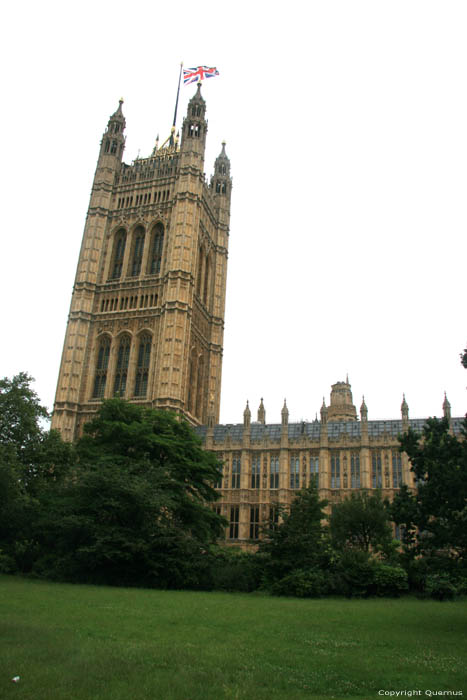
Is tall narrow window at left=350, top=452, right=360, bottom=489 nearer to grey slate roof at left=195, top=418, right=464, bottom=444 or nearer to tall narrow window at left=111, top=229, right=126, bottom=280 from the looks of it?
grey slate roof at left=195, top=418, right=464, bottom=444

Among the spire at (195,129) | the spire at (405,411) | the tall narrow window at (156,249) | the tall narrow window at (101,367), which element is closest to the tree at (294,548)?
the spire at (405,411)

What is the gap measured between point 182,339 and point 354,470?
19233mm

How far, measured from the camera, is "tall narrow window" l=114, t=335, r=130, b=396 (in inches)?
2114

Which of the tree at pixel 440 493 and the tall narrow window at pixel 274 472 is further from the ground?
the tall narrow window at pixel 274 472

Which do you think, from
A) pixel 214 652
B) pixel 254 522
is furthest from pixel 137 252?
pixel 214 652

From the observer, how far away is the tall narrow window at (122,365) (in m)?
53.7

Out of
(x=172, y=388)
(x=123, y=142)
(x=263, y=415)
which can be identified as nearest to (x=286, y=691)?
(x=172, y=388)

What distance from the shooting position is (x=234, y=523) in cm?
4391

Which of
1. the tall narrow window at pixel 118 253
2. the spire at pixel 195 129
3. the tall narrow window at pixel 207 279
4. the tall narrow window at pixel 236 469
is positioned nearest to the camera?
the tall narrow window at pixel 236 469

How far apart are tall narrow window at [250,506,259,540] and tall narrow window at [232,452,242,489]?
7.12 ft

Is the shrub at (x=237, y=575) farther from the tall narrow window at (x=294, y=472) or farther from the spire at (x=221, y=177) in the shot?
the spire at (x=221, y=177)

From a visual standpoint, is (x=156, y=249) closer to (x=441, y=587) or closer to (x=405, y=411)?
(x=405, y=411)

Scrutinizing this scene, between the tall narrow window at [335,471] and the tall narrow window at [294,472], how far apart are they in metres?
2.59

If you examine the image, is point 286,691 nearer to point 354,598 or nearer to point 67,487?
point 354,598
